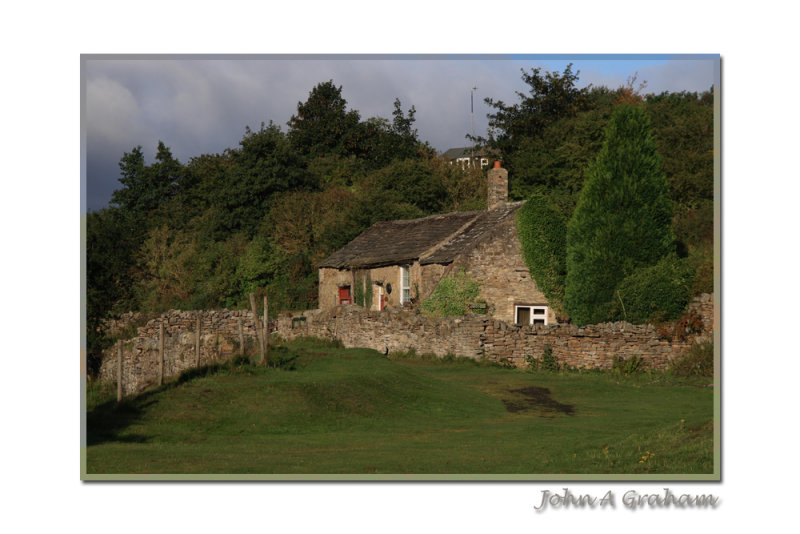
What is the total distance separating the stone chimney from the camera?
34.5 meters

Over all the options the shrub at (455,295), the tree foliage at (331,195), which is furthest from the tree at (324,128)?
the shrub at (455,295)

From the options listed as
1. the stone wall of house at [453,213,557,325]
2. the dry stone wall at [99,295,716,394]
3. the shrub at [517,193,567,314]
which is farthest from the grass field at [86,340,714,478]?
the shrub at [517,193,567,314]

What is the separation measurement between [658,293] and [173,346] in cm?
1430

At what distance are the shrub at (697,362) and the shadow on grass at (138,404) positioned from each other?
1026 cm

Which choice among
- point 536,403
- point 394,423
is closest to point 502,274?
point 536,403

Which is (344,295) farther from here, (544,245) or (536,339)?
(536,339)

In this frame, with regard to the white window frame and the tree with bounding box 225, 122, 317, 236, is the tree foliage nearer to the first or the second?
the tree with bounding box 225, 122, 317, 236

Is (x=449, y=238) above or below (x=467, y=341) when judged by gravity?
above

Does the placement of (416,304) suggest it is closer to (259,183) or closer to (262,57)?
(259,183)

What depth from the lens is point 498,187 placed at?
34750 mm

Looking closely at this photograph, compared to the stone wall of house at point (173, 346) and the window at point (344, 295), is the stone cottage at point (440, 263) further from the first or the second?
the stone wall of house at point (173, 346)

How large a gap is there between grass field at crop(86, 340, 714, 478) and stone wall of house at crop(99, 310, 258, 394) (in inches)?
51.8

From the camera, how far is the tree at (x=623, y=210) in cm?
2703
